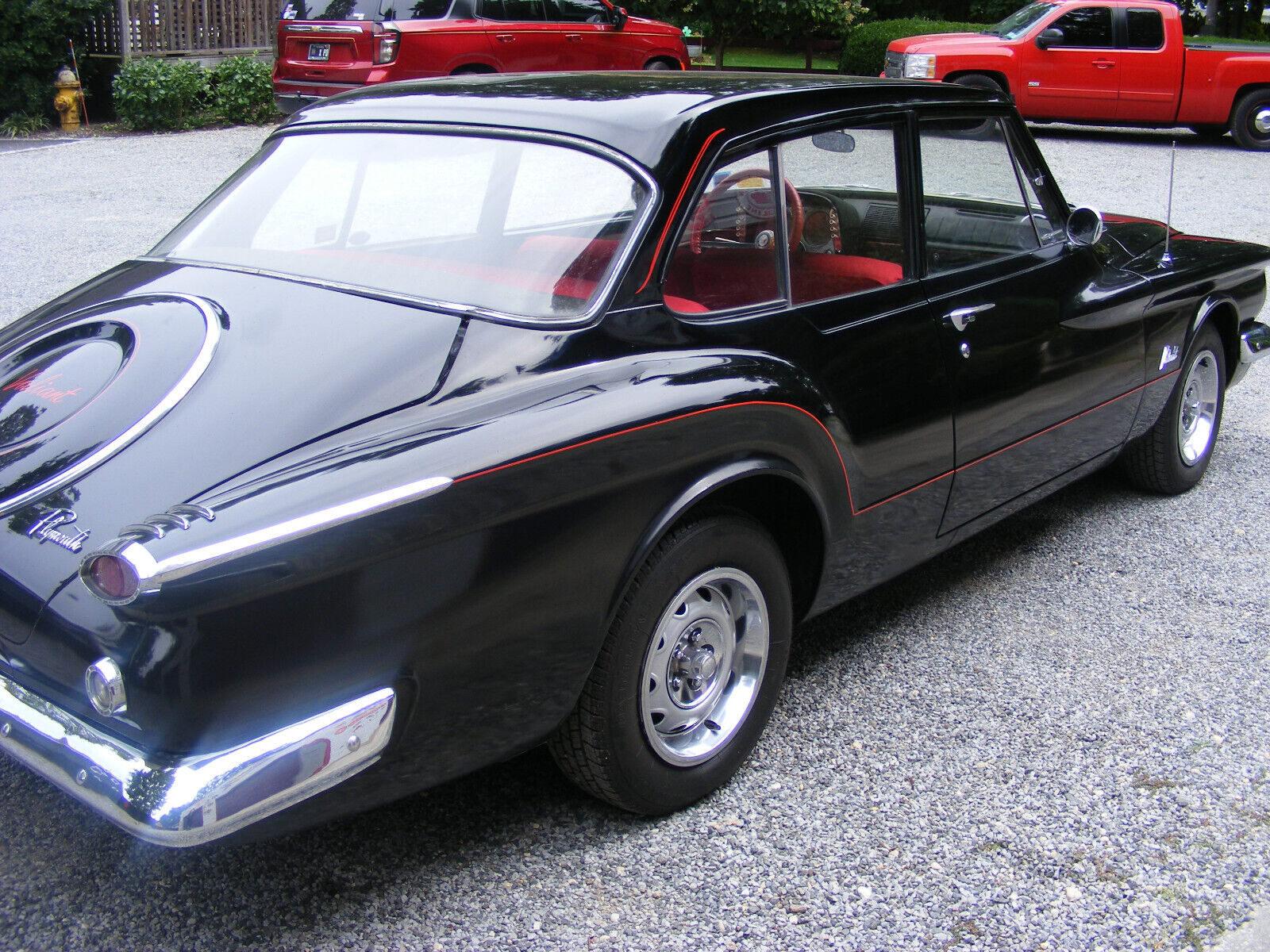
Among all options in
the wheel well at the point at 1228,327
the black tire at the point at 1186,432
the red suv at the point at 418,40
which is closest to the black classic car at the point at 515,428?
the black tire at the point at 1186,432

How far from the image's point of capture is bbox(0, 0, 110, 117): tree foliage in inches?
535

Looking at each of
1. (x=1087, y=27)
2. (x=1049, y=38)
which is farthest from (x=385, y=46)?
(x=1087, y=27)

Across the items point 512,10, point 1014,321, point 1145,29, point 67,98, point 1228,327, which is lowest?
point 1228,327

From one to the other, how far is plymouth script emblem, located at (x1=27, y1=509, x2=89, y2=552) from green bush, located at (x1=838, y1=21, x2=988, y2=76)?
682 inches

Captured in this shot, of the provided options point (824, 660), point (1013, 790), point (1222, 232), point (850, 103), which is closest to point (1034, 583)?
point (824, 660)

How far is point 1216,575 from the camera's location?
12.7ft

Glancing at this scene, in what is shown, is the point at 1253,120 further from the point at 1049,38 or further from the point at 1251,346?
the point at 1251,346

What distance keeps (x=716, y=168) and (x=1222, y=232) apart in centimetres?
784

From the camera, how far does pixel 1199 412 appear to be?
4547mm

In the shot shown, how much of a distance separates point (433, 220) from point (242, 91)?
12965mm

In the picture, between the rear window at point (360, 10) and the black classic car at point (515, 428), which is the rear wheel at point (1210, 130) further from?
the black classic car at point (515, 428)

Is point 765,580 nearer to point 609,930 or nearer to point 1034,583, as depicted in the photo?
point 609,930

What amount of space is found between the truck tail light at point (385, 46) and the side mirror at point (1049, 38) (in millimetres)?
7504

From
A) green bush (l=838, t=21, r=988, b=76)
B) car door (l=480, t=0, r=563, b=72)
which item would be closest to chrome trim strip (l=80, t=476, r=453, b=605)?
car door (l=480, t=0, r=563, b=72)
